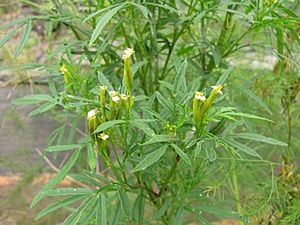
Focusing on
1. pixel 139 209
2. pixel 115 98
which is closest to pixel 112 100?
pixel 115 98

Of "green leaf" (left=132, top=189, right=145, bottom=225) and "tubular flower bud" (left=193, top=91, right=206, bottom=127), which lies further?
"green leaf" (left=132, top=189, right=145, bottom=225)

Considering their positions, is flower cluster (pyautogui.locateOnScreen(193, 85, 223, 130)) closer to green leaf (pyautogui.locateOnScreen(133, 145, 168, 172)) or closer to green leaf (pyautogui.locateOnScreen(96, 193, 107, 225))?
green leaf (pyautogui.locateOnScreen(133, 145, 168, 172))

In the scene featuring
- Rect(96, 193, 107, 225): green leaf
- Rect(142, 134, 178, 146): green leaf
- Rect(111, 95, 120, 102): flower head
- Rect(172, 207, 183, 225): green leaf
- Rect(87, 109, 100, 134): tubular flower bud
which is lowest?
Rect(172, 207, 183, 225): green leaf

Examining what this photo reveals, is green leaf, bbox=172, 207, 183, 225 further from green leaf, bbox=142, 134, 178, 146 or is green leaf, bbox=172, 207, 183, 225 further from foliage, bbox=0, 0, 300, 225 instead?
green leaf, bbox=142, 134, 178, 146

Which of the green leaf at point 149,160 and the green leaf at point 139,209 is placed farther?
the green leaf at point 139,209

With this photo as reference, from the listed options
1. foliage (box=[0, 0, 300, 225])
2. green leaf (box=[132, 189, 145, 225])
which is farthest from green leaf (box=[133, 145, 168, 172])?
green leaf (box=[132, 189, 145, 225])

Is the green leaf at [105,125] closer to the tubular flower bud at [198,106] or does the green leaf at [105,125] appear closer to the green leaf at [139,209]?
the tubular flower bud at [198,106]

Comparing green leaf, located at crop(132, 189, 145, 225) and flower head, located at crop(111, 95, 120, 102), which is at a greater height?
flower head, located at crop(111, 95, 120, 102)

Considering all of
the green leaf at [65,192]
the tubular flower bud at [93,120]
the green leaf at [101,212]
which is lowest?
the green leaf at [101,212]

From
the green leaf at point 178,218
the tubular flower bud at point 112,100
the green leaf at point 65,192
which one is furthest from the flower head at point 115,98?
the green leaf at point 178,218

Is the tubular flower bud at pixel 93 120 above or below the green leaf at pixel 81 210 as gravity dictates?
above

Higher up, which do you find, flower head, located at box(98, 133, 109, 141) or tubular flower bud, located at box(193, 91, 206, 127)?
tubular flower bud, located at box(193, 91, 206, 127)

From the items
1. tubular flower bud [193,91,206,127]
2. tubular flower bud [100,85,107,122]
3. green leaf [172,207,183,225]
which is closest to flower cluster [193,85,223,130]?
tubular flower bud [193,91,206,127]

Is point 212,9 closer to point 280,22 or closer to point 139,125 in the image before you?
point 280,22
